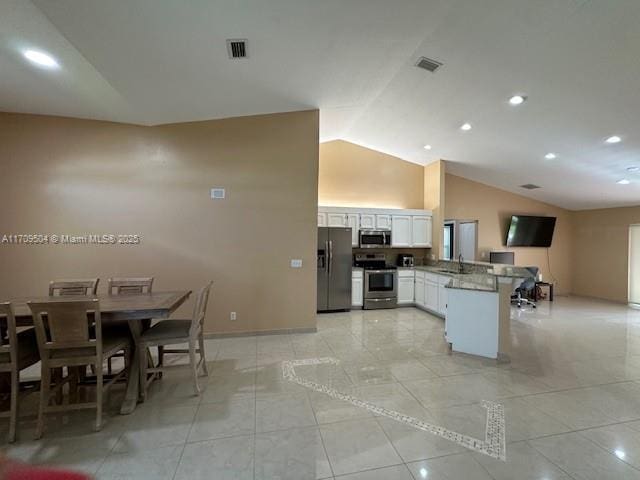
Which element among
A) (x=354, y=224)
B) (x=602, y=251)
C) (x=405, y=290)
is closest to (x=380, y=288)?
(x=405, y=290)

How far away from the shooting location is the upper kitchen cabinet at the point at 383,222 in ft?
20.7

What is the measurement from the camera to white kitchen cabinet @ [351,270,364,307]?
6055 millimetres

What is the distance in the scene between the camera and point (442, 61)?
3.42m

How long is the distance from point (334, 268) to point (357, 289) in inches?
30.0

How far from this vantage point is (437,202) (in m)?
6.46

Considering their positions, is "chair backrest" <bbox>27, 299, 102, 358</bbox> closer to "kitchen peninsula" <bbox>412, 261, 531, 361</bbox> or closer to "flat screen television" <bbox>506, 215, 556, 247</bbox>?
"kitchen peninsula" <bbox>412, 261, 531, 361</bbox>

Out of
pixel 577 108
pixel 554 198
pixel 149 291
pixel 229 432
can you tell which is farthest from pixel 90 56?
pixel 554 198

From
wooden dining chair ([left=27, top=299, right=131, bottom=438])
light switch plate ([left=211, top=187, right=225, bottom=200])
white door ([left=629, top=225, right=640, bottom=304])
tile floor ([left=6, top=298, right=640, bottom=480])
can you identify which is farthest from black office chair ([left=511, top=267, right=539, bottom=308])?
wooden dining chair ([left=27, top=299, right=131, bottom=438])

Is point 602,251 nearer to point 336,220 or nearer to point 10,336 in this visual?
point 336,220

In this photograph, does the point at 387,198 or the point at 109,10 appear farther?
the point at 387,198

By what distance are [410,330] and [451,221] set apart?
3903 mm

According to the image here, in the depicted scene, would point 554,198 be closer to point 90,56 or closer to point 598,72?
point 598,72

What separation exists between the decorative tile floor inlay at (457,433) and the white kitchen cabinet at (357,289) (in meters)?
3.11

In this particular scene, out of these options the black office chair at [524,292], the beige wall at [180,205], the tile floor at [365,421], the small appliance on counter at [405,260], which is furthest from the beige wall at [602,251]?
the beige wall at [180,205]
